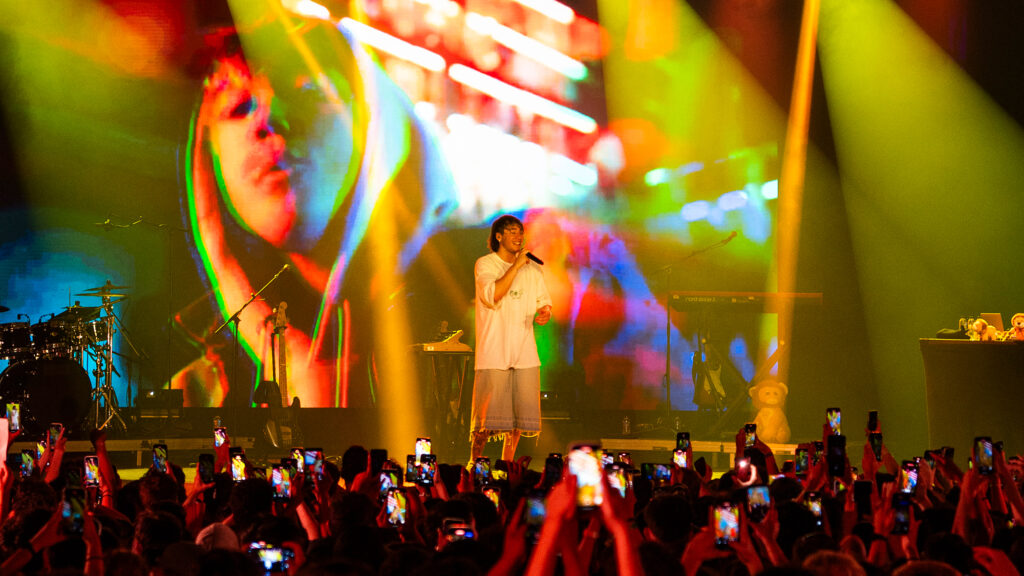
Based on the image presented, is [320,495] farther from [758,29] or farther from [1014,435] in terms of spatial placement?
[758,29]

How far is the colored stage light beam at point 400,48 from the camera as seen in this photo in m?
10.5

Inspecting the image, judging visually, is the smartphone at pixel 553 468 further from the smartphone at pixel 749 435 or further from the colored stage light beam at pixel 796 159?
the colored stage light beam at pixel 796 159

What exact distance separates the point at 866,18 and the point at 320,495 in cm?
761

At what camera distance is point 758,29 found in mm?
10180

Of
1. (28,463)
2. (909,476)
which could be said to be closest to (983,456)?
(909,476)

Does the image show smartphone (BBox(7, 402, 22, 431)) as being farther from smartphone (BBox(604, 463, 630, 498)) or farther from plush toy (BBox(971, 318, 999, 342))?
plush toy (BBox(971, 318, 999, 342))

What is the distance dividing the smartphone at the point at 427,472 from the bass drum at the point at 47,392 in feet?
17.2

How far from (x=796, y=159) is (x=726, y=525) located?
7.62 metres

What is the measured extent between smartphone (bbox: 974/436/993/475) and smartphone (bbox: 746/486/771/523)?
1080 millimetres

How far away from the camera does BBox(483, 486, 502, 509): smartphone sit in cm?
381

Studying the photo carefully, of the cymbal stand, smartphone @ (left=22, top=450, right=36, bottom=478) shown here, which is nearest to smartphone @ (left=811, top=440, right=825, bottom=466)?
smartphone @ (left=22, top=450, right=36, bottom=478)

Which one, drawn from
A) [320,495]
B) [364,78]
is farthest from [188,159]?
[320,495]

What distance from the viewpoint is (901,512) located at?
3.28m

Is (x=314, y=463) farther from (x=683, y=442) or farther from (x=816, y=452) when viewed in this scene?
(x=816, y=452)
